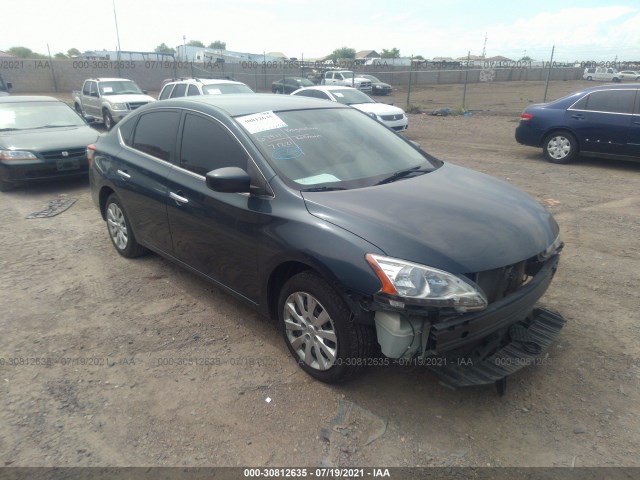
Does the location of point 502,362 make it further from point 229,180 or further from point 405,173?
point 229,180

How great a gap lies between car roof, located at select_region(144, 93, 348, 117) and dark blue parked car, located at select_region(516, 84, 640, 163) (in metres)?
6.96

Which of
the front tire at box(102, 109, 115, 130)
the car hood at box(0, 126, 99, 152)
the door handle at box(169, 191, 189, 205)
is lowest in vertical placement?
the front tire at box(102, 109, 115, 130)

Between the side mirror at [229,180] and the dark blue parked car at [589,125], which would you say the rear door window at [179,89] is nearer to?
the dark blue parked car at [589,125]

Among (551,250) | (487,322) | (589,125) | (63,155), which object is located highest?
(589,125)

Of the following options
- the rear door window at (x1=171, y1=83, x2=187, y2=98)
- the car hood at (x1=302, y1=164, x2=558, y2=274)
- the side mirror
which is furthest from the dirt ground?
the rear door window at (x1=171, y1=83, x2=187, y2=98)

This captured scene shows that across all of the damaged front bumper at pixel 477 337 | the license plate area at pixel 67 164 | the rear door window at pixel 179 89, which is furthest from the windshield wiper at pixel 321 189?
the rear door window at pixel 179 89

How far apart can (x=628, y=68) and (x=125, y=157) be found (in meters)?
65.8

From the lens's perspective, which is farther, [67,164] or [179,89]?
[179,89]

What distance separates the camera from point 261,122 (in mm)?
3598

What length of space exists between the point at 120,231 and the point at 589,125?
862cm

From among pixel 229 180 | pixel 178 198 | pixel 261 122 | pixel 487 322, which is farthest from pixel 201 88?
pixel 487 322

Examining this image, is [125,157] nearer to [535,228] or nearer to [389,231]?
[389,231]

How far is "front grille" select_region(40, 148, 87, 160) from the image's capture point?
302 inches

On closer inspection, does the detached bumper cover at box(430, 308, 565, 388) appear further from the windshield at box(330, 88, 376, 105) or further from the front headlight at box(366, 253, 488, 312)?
the windshield at box(330, 88, 376, 105)
